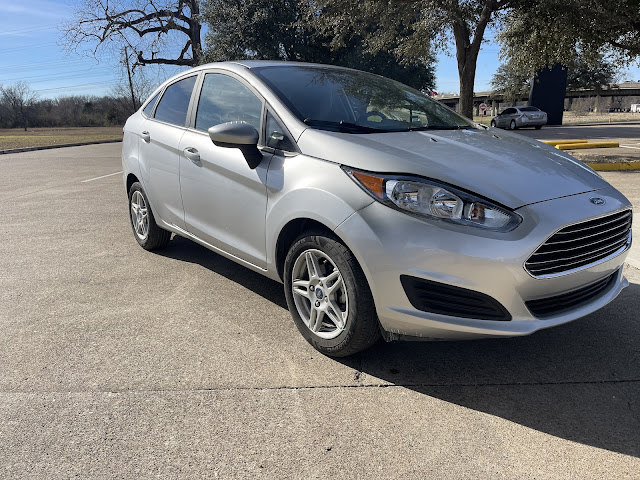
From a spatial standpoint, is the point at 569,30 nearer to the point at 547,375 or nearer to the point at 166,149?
the point at 166,149

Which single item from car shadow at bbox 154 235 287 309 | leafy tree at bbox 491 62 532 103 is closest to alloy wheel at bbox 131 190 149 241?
car shadow at bbox 154 235 287 309

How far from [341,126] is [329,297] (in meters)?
1.06

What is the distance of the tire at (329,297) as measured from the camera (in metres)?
2.71

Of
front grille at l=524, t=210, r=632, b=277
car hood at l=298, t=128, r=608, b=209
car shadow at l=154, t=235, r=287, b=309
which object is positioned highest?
car hood at l=298, t=128, r=608, b=209

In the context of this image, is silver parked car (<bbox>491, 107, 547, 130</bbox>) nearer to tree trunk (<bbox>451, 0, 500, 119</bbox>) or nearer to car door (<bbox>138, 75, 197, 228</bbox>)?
tree trunk (<bbox>451, 0, 500, 119</bbox>)

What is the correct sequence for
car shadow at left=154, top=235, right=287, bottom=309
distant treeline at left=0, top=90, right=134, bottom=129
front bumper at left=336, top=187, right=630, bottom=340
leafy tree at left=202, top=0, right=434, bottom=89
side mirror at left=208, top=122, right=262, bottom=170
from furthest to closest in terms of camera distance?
1. distant treeline at left=0, top=90, right=134, bottom=129
2. leafy tree at left=202, top=0, right=434, bottom=89
3. car shadow at left=154, top=235, right=287, bottom=309
4. side mirror at left=208, top=122, right=262, bottom=170
5. front bumper at left=336, top=187, right=630, bottom=340

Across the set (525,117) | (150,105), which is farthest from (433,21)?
(525,117)

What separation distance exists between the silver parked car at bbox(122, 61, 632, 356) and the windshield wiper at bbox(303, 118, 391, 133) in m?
0.02

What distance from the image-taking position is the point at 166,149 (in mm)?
4227

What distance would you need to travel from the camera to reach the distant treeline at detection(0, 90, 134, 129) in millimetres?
84250

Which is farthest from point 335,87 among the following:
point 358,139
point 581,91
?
point 581,91

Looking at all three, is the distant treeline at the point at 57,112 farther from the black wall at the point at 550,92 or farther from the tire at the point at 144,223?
the tire at the point at 144,223

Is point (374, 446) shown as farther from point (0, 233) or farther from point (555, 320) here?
point (0, 233)

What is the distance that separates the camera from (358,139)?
2955 millimetres
